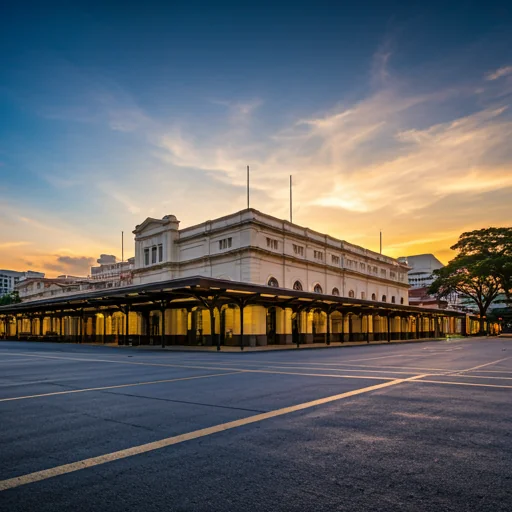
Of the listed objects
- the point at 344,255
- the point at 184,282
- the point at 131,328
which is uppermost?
the point at 344,255

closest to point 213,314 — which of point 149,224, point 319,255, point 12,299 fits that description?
point 319,255

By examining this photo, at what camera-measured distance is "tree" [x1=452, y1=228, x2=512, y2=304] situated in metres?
64.8

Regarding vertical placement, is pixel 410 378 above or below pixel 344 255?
below

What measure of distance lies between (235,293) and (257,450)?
28104 mm

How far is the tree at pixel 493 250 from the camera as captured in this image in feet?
212

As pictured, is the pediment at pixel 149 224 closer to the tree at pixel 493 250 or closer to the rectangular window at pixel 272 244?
the rectangular window at pixel 272 244

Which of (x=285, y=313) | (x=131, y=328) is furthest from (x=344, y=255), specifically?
(x=131, y=328)

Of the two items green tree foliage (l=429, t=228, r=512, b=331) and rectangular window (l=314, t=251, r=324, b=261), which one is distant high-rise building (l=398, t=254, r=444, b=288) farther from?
rectangular window (l=314, t=251, r=324, b=261)

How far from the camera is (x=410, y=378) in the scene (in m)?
13.6

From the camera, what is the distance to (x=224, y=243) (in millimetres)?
46031

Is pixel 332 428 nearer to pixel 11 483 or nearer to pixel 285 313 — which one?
pixel 11 483

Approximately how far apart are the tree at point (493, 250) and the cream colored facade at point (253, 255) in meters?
17.8

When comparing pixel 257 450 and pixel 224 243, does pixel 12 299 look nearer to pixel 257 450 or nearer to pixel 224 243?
pixel 224 243

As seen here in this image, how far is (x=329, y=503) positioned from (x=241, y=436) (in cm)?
255
